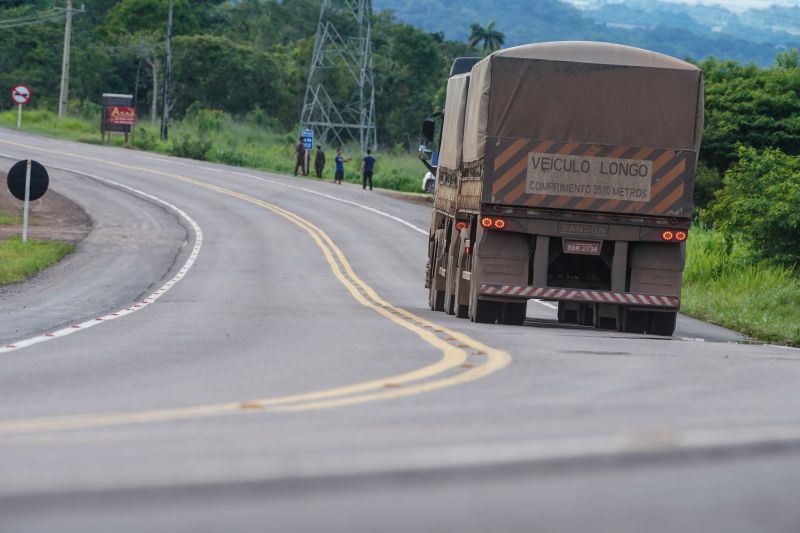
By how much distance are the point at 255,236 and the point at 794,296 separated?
1994 centimetres

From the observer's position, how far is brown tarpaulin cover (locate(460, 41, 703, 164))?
1811 centimetres

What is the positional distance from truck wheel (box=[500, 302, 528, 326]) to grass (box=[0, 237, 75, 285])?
1174 centimetres

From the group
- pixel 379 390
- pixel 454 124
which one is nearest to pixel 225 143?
pixel 454 124

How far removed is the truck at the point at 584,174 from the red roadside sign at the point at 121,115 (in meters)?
53.0

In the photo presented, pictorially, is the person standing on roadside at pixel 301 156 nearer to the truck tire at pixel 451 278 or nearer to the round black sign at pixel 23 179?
the round black sign at pixel 23 179

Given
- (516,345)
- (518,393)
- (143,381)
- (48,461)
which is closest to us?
(48,461)

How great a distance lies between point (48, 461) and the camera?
5.74m

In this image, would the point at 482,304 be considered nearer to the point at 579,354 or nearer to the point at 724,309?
the point at 579,354

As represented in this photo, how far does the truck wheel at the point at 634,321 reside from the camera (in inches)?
733

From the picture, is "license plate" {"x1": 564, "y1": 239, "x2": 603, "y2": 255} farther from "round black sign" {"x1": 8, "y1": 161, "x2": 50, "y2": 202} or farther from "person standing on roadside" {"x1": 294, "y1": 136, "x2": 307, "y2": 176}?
"person standing on roadside" {"x1": 294, "y1": 136, "x2": 307, "y2": 176}

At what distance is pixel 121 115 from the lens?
228 ft

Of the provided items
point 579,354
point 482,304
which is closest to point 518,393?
point 579,354

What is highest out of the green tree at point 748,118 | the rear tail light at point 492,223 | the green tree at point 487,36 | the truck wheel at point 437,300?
the green tree at point 487,36

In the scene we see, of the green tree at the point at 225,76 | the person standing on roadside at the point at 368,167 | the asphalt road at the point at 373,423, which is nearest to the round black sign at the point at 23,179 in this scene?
the asphalt road at the point at 373,423
